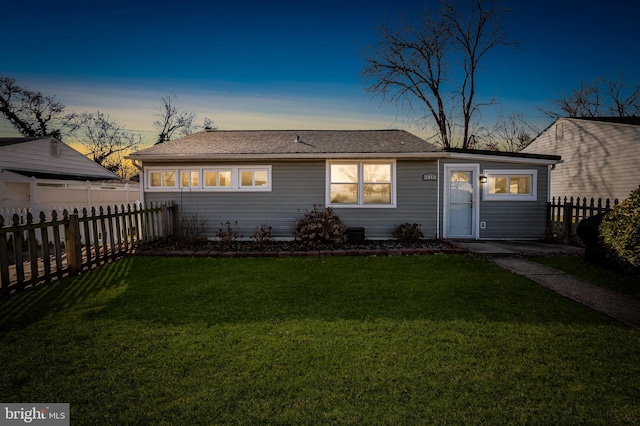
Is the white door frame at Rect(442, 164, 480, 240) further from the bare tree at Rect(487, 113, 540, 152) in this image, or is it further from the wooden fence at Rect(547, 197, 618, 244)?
the bare tree at Rect(487, 113, 540, 152)

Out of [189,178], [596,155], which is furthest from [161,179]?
[596,155]

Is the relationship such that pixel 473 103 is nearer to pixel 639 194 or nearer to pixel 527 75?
pixel 527 75

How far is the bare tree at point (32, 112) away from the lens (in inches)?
951

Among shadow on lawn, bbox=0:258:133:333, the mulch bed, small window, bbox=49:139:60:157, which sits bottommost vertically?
shadow on lawn, bbox=0:258:133:333

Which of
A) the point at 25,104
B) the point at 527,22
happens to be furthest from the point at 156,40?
the point at 25,104

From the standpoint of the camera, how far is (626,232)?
511cm

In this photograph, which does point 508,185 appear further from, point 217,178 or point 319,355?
point 319,355

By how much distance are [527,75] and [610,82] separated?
12.6 meters

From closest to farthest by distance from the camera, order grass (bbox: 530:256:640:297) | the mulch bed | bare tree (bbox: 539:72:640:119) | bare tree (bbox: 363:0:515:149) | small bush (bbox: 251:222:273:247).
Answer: grass (bbox: 530:256:640:297)
the mulch bed
small bush (bbox: 251:222:273:247)
bare tree (bbox: 363:0:515:149)
bare tree (bbox: 539:72:640:119)

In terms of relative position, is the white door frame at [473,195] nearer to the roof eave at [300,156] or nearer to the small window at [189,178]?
the roof eave at [300,156]

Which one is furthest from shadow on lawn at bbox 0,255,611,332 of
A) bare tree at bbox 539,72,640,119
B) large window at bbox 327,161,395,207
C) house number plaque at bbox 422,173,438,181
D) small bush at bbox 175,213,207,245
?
bare tree at bbox 539,72,640,119

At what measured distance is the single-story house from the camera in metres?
10.2

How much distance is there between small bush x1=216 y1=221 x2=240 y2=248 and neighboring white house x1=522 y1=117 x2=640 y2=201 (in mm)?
15647

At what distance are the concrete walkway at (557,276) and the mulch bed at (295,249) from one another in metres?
0.97
